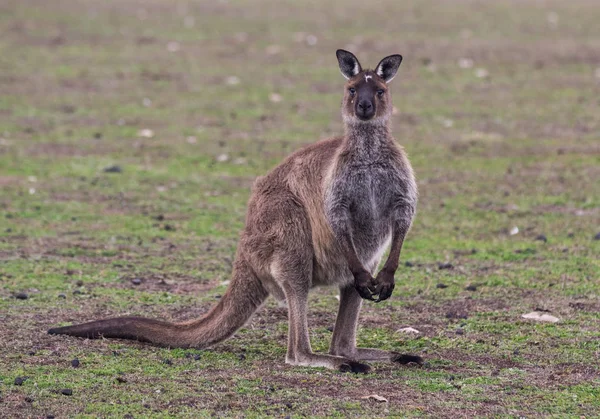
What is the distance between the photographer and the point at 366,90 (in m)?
4.95

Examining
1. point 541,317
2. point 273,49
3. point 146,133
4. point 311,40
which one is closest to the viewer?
point 541,317

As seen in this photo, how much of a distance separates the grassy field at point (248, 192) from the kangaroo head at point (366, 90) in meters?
1.19

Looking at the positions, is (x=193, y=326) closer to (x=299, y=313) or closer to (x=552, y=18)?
(x=299, y=313)

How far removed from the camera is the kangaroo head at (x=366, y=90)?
16.2 ft

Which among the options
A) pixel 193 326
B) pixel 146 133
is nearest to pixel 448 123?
pixel 146 133

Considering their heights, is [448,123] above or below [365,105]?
above

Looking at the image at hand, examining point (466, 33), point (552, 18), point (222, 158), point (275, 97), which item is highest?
point (552, 18)

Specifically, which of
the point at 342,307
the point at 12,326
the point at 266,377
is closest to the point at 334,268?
the point at 342,307

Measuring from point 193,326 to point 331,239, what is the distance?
79 centimetres

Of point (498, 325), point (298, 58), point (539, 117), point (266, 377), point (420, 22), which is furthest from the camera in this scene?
point (420, 22)

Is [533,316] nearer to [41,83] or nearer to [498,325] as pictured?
[498,325]

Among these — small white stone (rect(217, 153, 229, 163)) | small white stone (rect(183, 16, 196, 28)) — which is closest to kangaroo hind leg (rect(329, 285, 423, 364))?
small white stone (rect(217, 153, 229, 163))

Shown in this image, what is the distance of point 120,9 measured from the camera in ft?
58.2

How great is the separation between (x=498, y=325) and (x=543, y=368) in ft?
2.56
